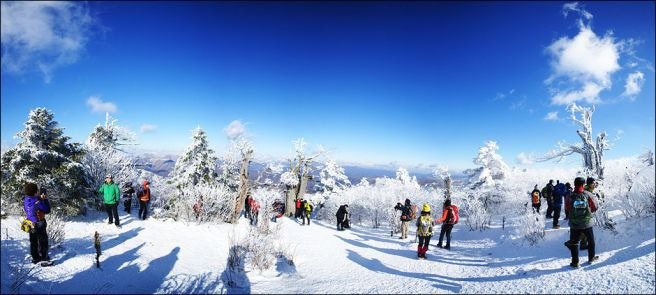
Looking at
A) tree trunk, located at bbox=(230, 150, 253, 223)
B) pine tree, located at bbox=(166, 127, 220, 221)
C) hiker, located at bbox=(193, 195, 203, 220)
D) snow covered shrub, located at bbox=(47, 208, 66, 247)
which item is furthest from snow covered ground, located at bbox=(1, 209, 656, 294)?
pine tree, located at bbox=(166, 127, 220, 221)

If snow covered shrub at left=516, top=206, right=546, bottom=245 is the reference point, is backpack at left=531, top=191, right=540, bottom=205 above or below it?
above

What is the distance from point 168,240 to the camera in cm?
938

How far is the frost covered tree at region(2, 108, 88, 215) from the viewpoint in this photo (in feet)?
Result: 31.7

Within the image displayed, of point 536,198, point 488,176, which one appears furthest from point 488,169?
point 536,198

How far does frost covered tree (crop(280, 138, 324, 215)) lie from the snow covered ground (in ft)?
42.5

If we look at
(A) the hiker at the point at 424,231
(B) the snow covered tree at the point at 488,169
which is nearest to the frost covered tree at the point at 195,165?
(A) the hiker at the point at 424,231

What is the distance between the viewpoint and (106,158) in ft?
49.0

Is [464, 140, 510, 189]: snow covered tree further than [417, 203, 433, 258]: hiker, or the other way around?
[464, 140, 510, 189]: snow covered tree

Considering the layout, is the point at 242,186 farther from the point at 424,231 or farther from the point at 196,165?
the point at 196,165

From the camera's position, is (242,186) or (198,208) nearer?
(198,208)

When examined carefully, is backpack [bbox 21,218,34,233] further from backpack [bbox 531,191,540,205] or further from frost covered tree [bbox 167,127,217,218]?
backpack [bbox 531,191,540,205]

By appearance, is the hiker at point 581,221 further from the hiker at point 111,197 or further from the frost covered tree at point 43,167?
the frost covered tree at point 43,167

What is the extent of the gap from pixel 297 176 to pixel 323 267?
53.4 ft

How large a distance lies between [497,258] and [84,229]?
11.7 meters
